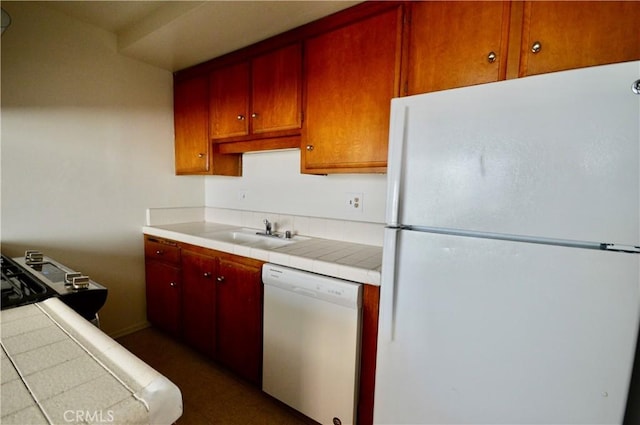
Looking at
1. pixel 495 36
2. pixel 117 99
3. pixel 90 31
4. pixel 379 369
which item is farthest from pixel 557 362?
pixel 90 31

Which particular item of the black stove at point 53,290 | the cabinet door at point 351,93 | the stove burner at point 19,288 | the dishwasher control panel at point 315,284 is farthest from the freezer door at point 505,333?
the stove burner at point 19,288

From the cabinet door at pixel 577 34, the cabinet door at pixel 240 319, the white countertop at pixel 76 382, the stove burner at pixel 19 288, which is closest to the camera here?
the white countertop at pixel 76 382

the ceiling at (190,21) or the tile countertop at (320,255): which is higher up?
the ceiling at (190,21)

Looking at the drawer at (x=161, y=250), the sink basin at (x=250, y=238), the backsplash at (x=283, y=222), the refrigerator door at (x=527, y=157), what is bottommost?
the drawer at (x=161, y=250)

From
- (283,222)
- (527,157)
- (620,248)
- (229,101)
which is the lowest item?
(283,222)

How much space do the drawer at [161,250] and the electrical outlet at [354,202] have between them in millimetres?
1277

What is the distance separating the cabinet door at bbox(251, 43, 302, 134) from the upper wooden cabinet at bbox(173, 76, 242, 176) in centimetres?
55

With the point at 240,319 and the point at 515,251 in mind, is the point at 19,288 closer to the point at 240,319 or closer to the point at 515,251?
the point at 240,319

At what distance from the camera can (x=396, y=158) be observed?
1.04m

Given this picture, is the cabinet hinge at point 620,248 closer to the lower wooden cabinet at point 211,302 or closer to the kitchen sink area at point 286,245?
the kitchen sink area at point 286,245

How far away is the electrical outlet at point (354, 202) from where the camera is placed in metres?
A: 1.85

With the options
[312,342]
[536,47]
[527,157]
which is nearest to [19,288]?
[312,342]

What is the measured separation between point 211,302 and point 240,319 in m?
0.30

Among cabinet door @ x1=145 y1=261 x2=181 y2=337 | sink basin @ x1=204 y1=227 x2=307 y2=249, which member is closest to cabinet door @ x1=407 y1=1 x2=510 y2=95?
sink basin @ x1=204 y1=227 x2=307 y2=249
